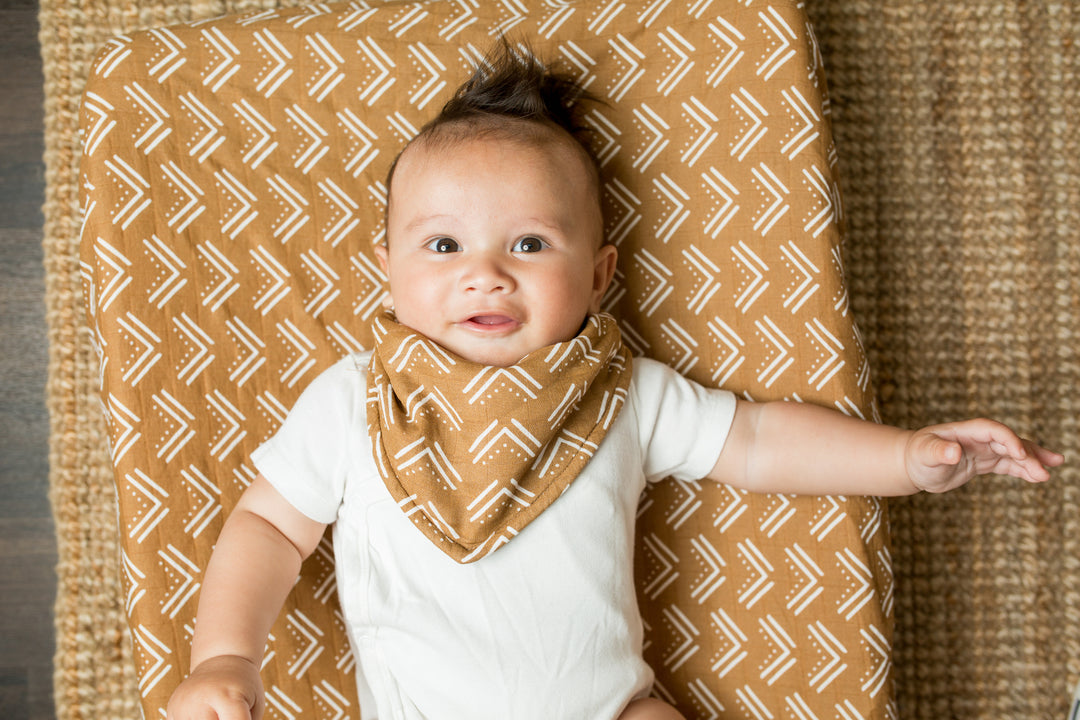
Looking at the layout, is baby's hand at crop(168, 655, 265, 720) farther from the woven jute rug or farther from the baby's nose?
the woven jute rug

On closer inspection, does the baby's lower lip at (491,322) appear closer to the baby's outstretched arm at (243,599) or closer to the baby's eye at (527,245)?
the baby's eye at (527,245)

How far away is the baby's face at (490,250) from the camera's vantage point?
976mm

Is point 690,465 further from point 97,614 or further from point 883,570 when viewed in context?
point 97,614

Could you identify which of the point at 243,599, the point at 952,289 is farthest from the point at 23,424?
the point at 952,289

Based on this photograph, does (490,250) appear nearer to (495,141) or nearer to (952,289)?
(495,141)

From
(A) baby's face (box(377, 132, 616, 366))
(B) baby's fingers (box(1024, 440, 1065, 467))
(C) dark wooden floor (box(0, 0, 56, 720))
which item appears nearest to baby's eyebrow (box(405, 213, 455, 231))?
(A) baby's face (box(377, 132, 616, 366))

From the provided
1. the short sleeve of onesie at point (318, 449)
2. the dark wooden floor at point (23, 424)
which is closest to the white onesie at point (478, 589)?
the short sleeve of onesie at point (318, 449)

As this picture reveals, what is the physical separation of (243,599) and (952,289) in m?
1.22

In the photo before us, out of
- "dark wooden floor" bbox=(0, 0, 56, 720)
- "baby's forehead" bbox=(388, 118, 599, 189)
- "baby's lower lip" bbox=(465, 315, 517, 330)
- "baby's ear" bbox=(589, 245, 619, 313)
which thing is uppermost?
"baby's forehead" bbox=(388, 118, 599, 189)

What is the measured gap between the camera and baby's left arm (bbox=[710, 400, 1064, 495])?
0.95 metres

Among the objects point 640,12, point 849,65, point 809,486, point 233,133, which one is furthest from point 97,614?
point 849,65

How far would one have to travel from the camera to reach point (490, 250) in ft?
3.22

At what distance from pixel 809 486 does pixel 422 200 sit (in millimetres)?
597

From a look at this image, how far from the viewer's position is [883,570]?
1.14 m
